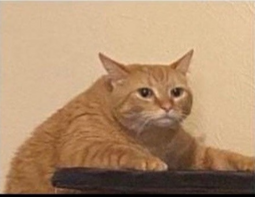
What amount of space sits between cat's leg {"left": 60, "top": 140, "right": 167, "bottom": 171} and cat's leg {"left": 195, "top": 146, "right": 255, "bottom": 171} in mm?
118

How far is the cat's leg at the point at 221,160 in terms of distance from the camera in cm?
102

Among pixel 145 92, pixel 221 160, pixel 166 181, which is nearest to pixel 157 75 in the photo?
pixel 145 92

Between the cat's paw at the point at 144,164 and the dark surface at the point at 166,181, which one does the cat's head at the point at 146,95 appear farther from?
the dark surface at the point at 166,181

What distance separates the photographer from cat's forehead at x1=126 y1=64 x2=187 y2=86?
3.48 ft

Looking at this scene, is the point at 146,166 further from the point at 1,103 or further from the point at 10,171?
the point at 1,103

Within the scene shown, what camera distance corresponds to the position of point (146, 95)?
3.43 feet

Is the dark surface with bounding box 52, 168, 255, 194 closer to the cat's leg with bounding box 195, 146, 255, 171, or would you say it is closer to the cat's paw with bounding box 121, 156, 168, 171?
the cat's paw with bounding box 121, 156, 168, 171

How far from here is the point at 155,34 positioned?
49.6 inches

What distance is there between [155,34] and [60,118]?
0.88 ft

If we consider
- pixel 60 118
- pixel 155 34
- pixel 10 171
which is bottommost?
pixel 10 171

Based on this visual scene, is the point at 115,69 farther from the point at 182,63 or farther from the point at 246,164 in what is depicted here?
the point at 246,164

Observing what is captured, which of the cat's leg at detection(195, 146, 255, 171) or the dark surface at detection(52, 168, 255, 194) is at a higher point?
the dark surface at detection(52, 168, 255, 194)

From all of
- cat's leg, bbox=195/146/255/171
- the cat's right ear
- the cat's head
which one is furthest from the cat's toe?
the cat's right ear

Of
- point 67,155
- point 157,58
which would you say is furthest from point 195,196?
point 157,58
